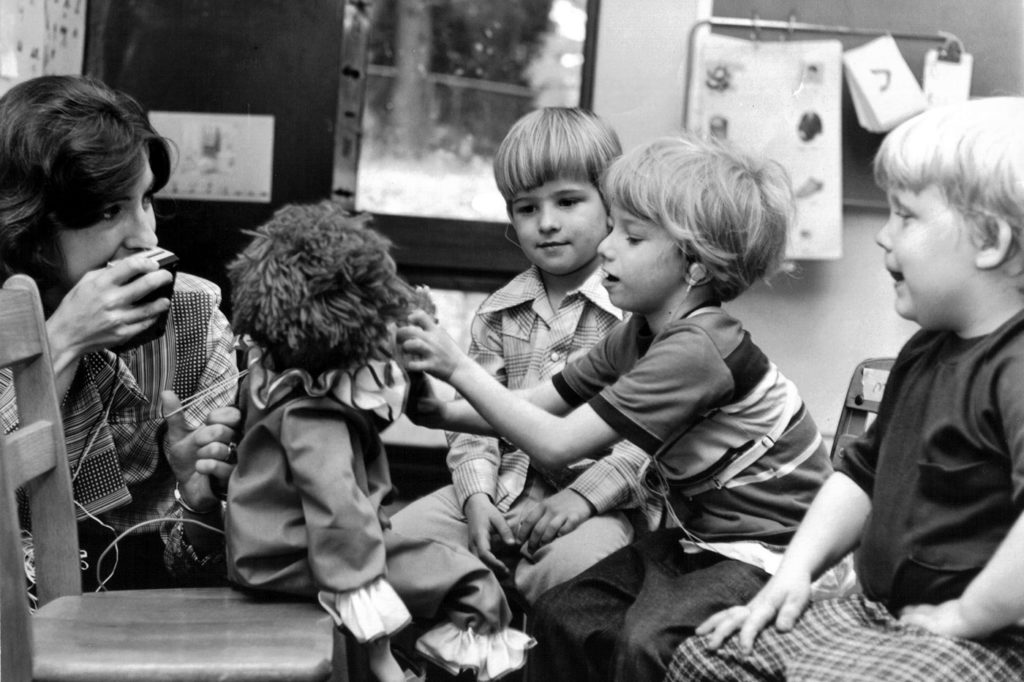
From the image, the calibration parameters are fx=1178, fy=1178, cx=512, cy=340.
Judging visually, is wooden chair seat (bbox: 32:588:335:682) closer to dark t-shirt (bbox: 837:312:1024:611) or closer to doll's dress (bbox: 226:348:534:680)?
doll's dress (bbox: 226:348:534:680)

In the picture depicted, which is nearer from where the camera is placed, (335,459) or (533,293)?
(335,459)

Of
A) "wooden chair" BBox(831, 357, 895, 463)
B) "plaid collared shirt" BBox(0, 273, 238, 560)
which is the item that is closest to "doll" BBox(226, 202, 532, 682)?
"plaid collared shirt" BBox(0, 273, 238, 560)

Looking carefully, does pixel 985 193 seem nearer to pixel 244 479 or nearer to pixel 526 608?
pixel 244 479

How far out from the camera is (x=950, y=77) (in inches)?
114

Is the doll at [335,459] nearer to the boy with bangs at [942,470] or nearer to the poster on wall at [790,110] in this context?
the boy with bangs at [942,470]

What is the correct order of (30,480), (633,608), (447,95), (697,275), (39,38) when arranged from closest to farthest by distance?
(30,480), (633,608), (697,275), (39,38), (447,95)

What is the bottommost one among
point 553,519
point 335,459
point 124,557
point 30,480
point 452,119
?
point 124,557

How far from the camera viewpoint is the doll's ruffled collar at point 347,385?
4.55 feet

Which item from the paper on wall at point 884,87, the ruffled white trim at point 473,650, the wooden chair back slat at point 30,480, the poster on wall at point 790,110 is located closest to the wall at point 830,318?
the poster on wall at point 790,110

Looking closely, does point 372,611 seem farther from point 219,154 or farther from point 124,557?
point 219,154

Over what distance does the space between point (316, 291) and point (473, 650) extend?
1.54ft

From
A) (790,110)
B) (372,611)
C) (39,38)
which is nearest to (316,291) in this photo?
(372,611)

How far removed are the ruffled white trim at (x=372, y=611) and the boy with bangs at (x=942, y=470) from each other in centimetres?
38

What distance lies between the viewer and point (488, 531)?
198 centimetres
